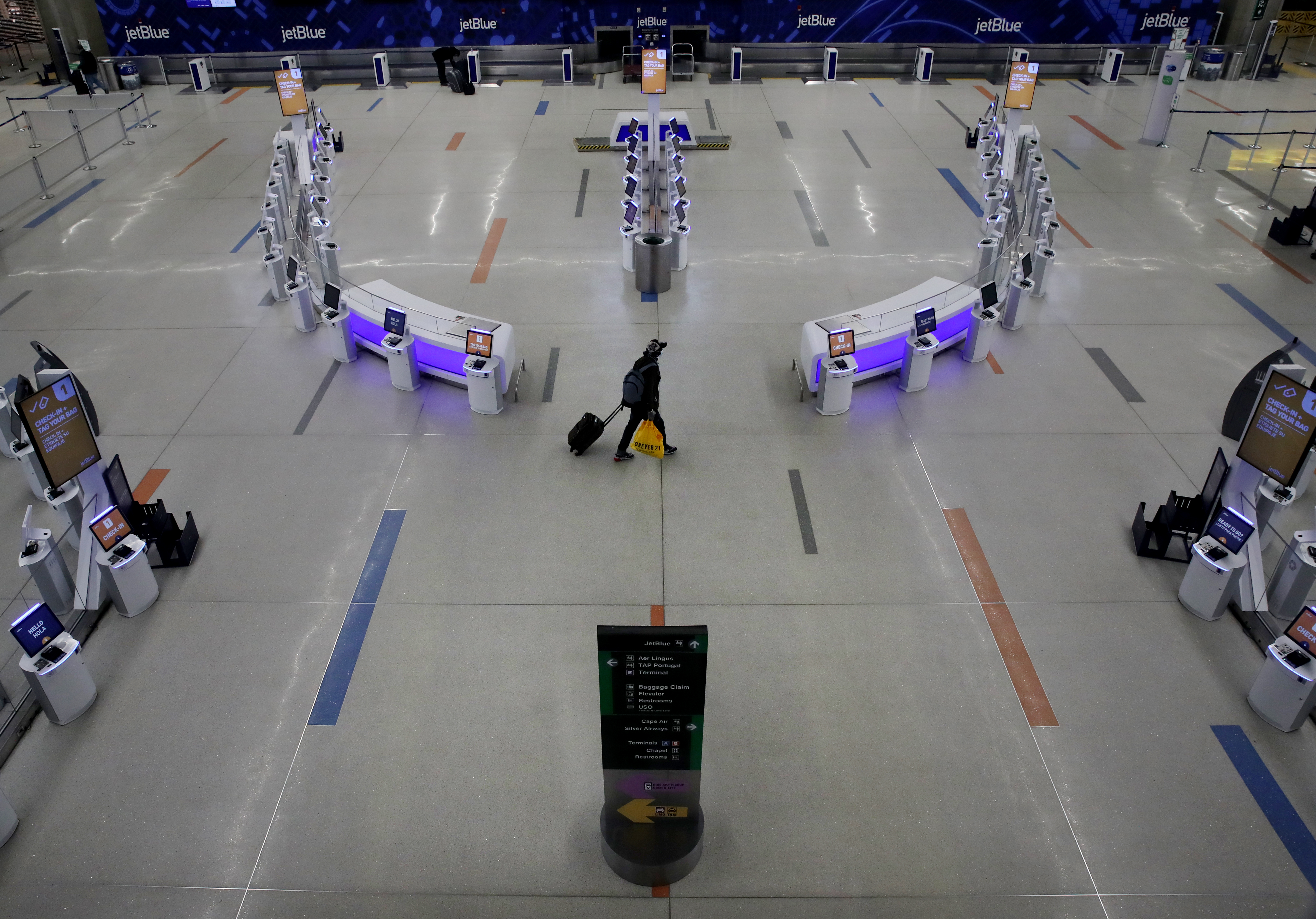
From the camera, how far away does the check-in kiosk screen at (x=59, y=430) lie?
258 inches

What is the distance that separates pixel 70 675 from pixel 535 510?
383cm

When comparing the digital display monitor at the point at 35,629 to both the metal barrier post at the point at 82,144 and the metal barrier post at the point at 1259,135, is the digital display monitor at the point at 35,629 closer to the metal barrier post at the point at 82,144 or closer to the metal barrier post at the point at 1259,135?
the metal barrier post at the point at 82,144

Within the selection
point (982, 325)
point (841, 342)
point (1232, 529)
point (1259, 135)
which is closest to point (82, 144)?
point (841, 342)

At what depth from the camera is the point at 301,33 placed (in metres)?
25.3

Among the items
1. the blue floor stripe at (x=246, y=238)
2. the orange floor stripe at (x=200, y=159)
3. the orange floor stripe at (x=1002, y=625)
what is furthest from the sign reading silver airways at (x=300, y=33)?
the orange floor stripe at (x=1002, y=625)

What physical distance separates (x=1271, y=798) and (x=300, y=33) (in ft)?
91.8

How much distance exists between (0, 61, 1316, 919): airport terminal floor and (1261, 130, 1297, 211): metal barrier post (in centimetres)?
49

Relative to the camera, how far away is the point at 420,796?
5926 millimetres

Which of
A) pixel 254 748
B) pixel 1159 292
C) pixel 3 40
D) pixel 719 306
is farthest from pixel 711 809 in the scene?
pixel 3 40

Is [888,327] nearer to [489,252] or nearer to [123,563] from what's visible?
[489,252]

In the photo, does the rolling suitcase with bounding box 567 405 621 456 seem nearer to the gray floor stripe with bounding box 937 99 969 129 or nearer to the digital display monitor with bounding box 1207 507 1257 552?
the digital display monitor with bounding box 1207 507 1257 552

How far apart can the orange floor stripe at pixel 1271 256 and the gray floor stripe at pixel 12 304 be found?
1815 centimetres

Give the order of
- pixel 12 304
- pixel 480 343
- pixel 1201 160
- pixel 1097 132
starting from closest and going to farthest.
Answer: pixel 480 343, pixel 12 304, pixel 1201 160, pixel 1097 132

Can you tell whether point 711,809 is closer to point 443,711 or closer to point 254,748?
point 443,711
